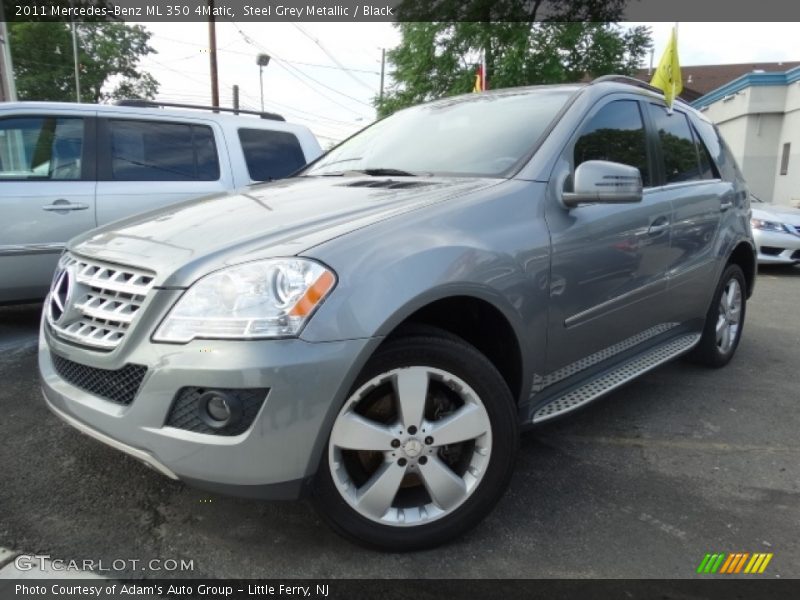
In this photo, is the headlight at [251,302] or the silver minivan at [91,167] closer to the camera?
the headlight at [251,302]

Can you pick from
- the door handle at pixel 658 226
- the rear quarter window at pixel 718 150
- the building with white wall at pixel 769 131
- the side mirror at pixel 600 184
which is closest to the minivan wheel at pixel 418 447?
the side mirror at pixel 600 184

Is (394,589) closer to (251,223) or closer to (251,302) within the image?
(251,302)

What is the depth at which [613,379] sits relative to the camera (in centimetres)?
292

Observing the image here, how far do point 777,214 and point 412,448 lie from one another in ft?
30.8

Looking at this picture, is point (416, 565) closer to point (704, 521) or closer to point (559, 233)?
point (704, 521)

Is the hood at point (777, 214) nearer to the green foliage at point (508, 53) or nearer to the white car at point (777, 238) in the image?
the white car at point (777, 238)

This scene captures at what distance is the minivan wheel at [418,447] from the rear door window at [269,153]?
4074 millimetres

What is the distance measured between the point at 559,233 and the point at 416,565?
1382 millimetres

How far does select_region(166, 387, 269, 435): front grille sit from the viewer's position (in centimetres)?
174

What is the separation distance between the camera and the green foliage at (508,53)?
2066 cm

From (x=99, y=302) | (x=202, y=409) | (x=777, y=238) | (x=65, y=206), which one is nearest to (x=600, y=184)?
(x=202, y=409)

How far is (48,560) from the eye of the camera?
201cm

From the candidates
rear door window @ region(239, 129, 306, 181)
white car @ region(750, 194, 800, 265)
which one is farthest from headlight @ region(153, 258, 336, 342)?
white car @ region(750, 194, 800, 265)

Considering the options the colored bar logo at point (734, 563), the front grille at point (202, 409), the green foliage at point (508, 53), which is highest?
the green foliage at point (508, 53)
